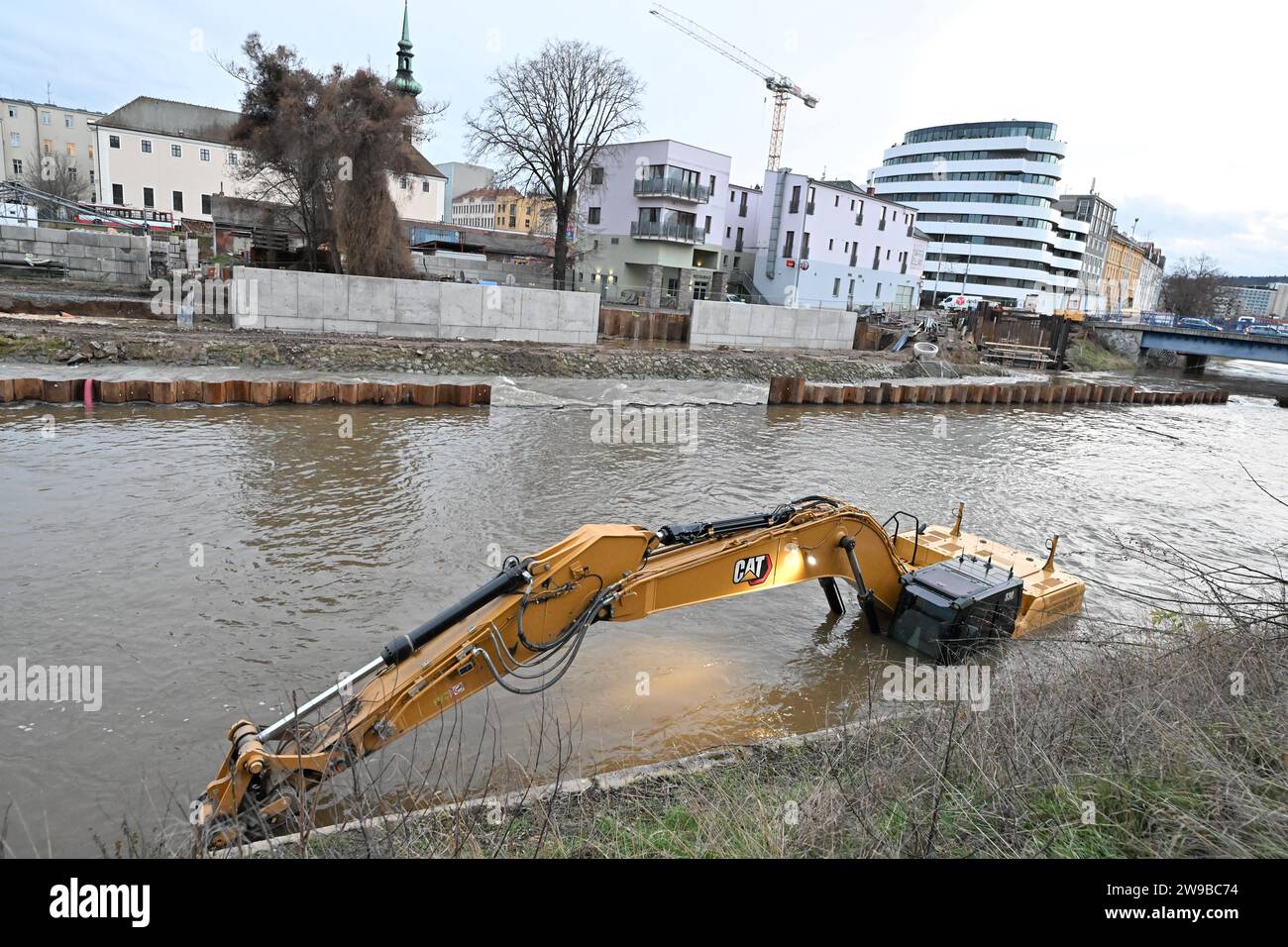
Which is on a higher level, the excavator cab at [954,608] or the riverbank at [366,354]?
the riverbank at [366,354]

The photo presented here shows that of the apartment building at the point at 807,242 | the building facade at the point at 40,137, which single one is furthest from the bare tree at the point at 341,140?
the building facade at the point at 40,137

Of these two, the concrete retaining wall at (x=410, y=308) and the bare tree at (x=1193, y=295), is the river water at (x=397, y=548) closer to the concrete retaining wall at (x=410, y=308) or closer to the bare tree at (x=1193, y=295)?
the concrete retaining wall at (x=410, y=308)

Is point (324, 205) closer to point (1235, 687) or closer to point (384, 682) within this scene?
point (384, 682)

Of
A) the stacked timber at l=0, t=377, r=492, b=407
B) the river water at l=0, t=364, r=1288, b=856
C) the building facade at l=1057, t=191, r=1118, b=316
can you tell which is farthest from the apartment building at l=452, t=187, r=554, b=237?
the river water at l=0, t=364, r=1288, b=856

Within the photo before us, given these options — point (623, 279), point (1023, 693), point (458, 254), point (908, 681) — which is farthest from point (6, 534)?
point (623, 279)

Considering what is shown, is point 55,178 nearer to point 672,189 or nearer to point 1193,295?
point 672,189

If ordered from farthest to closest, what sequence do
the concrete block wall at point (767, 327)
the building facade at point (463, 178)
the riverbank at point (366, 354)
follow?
the building facade at point (463, 178)
the concrete block wall at point (767, 327)
the riverbank at point (366, 354)

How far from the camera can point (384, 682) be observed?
5414 millimetres

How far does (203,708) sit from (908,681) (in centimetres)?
738

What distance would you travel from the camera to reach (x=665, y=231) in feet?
180

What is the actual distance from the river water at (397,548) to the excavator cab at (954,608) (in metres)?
0.68

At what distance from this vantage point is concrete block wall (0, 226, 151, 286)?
1255 inches

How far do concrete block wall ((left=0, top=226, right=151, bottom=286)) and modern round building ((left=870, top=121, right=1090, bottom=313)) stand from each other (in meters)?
87.9

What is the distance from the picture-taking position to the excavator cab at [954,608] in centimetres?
850
